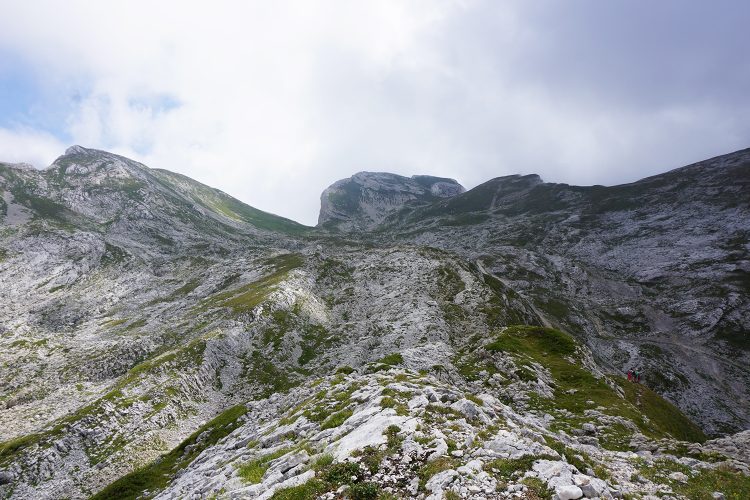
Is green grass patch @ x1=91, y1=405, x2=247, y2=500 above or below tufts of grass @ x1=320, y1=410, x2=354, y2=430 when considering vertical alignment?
below

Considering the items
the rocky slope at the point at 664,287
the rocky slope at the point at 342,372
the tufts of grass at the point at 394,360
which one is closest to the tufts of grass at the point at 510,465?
the rocky slope at the point at 342,372

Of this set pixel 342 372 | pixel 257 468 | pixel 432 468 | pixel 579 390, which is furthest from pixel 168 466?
pixel 579 390

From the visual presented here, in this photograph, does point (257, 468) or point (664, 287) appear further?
point (664, 287)

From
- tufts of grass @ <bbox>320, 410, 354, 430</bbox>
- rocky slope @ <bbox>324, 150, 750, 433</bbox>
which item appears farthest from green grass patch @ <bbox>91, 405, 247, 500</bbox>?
rocky slope @ <bbox>324, 150, 750, 433</bbox>

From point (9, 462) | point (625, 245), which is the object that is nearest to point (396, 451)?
point (9, 462)

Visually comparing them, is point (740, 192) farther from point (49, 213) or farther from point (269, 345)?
point (49, 213)

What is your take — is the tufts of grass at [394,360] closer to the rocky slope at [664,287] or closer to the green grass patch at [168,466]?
the green grass patch at [168,466]

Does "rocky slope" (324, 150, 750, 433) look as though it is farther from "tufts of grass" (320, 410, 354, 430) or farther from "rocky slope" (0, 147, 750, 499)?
"tufts of grass" (320, 410, 354, 430)

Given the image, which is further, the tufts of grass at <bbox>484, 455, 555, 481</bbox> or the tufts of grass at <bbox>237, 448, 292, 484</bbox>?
the tufts of grass at <bbox>237, 448, 292, 484</bbox>

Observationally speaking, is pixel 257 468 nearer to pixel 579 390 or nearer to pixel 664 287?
pixel 579 390

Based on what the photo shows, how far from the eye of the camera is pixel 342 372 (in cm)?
3991

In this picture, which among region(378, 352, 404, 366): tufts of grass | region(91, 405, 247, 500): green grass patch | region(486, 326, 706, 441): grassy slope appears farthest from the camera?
region(378, 352, 404, 366): tufts of grass

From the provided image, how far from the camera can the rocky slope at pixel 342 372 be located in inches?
633

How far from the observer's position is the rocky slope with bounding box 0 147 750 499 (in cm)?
1608
